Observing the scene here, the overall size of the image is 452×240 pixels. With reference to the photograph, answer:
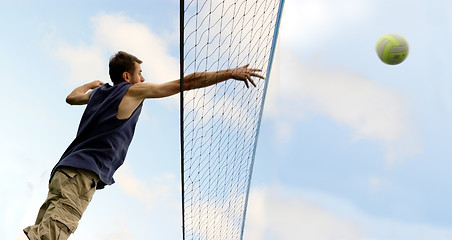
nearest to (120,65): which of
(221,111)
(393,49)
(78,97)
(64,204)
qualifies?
(78,97)

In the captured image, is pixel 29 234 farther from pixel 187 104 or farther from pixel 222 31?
pixel 222 31

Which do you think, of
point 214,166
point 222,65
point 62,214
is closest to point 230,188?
point 214,166

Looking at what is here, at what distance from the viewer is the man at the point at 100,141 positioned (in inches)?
93.0

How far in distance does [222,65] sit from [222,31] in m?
0.25

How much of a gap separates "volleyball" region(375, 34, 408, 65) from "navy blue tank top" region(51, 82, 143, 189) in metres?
2.44

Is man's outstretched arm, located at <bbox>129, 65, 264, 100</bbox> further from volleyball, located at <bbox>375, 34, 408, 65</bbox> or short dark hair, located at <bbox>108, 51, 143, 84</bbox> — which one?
volleyball, located at <bbox>375, 34, 408, 65</bbox>

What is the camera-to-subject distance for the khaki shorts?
2.27 m

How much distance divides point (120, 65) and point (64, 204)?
924 millimetres

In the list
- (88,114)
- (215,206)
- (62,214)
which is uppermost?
(215,206)

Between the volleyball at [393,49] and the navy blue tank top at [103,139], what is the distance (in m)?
2.44

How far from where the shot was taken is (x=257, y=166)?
5.29 metres

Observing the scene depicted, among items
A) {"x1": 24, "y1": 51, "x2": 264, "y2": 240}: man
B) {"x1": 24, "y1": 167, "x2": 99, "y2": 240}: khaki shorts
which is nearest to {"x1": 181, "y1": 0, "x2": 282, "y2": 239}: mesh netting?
{"x1": 24, "y1": 51, "x2": 264, "y2": 240}: man

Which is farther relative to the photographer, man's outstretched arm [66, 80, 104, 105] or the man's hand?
man's outstretched arm [66, 80, 104, 105]

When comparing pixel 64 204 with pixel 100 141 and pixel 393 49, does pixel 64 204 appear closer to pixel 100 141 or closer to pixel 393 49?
pixel 100 141
